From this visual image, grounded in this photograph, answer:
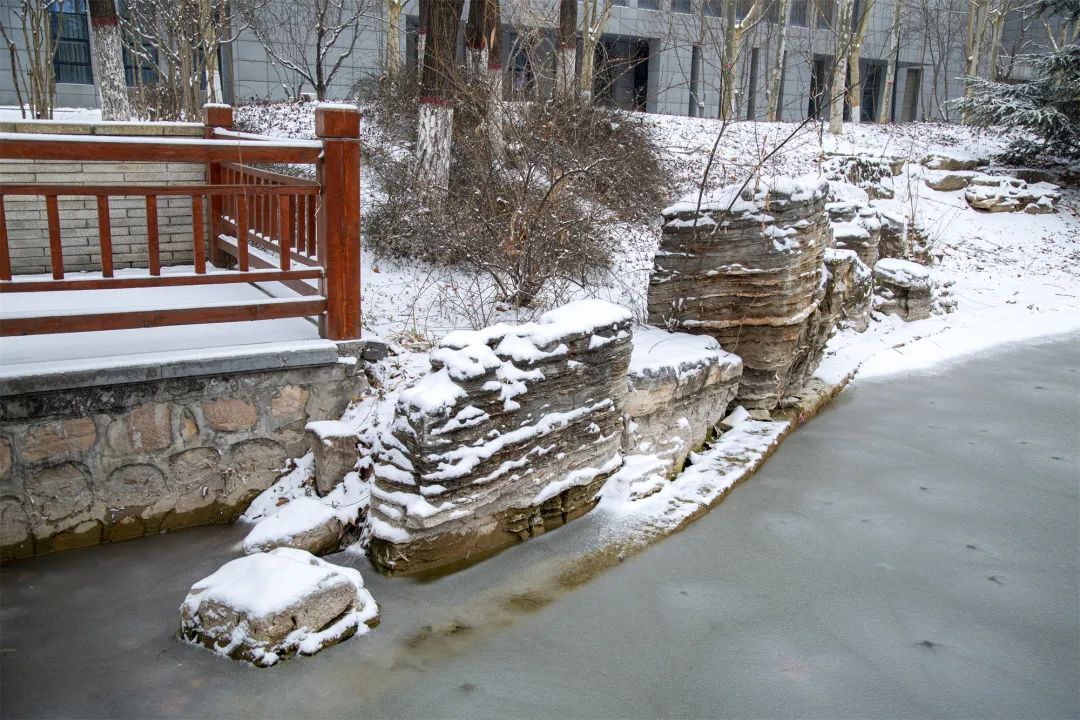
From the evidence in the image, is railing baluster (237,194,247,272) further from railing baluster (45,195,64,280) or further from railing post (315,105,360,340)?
railing baluster (45,195,64,280)

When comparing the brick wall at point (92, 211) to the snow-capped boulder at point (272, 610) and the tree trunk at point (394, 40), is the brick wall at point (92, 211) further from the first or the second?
the tree trunk at point (394, 40)

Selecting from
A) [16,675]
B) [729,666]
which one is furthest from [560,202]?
[16,675]

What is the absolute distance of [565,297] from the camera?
7855 millimetres

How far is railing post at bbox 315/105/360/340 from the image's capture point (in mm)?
4949

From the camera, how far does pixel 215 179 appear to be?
22.7 feet

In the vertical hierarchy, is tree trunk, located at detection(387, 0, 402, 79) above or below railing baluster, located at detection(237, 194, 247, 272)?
above

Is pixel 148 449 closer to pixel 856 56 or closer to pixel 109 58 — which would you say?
pixel 109 58

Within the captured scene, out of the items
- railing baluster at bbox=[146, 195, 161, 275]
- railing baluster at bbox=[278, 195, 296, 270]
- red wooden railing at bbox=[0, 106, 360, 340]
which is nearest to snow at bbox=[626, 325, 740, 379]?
red wooden railing at bbox=[0, 106, 360, 340]

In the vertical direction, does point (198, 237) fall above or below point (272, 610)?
above

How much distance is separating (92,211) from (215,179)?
0.94m

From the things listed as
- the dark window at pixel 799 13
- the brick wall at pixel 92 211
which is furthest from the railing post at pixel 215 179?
the dark window at pixel 799 13

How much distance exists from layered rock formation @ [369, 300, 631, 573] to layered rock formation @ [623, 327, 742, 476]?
0.41 metres

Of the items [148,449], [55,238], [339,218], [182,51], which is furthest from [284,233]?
[182,51]

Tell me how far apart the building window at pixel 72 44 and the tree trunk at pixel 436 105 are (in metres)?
14.8
